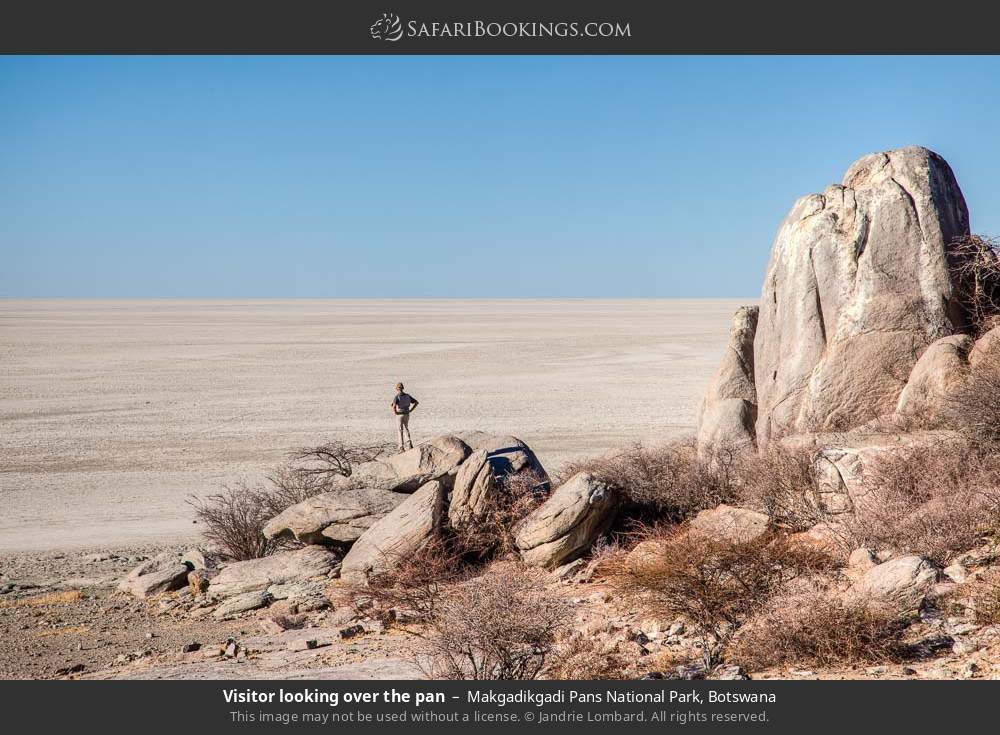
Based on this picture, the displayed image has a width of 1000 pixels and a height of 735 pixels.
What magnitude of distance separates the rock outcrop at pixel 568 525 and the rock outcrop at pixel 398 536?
1.27 m

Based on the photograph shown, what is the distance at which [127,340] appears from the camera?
75.2m

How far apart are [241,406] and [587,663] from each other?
2992cm

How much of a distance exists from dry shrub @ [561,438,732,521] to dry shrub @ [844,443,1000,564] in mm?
2362

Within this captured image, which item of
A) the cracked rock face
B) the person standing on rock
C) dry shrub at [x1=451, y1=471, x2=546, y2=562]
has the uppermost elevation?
the cracked rock face

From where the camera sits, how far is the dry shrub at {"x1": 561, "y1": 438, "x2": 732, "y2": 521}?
540 inches

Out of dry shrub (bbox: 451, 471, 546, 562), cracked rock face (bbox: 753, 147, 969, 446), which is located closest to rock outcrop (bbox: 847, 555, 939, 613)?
cracked rock face (bbox: 753, 147, 969, 446)

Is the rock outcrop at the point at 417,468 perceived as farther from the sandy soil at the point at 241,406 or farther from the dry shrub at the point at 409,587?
the sandy soil at the point at 241,406

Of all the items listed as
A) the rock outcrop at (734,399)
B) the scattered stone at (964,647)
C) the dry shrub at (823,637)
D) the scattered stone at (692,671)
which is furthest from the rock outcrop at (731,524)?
the scattered stone at (964,647)

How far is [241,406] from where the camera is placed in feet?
123

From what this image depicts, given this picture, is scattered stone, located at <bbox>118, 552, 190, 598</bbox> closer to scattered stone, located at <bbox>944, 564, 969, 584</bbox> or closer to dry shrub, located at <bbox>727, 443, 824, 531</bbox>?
dry shrub, located at <bbox>727, 443, 824, 531</bbox>

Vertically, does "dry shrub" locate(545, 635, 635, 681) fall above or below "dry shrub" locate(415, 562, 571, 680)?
below

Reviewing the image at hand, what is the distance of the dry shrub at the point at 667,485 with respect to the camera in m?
13.7

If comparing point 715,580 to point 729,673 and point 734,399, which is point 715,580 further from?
point 734,399

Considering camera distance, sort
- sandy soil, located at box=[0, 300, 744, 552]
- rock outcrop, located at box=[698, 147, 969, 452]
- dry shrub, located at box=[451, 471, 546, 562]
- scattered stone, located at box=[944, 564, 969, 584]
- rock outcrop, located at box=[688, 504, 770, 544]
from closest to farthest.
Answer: scattered stone, located at box=[944, 564, 969, 584] → rock outcrop, located at box=[688, 504, 770, 544] → rock outcrop, located at box=[698, 147, 969, 452] → dry shrub, located at box=[451, 471, 546, 562] → sandy soil, located at box=[0, 300, 744, 552]
